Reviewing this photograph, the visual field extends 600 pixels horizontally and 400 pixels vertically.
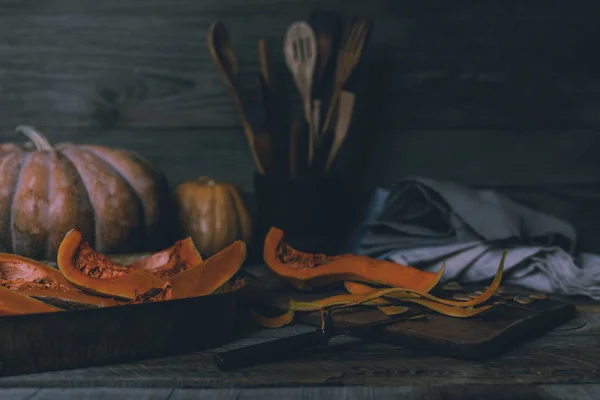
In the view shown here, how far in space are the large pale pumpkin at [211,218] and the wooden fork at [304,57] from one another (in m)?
0.20

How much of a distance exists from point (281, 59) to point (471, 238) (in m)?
0.65

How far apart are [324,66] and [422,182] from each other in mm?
332

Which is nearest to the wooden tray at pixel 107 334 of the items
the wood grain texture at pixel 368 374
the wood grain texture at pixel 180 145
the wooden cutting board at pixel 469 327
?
the wood grain texture at pixel 368 374

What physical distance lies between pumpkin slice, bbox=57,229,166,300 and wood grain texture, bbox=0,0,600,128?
85 cm

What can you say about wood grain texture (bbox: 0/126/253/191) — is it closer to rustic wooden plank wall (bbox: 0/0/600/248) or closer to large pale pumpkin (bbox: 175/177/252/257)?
rustic wooden plank wall (bbox: 0/0/600/248)

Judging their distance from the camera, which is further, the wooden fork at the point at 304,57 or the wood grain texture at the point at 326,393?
the wooden fork at the point at 304,57

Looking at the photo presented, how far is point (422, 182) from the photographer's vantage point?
5.45 ft

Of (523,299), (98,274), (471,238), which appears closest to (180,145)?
(471,238)

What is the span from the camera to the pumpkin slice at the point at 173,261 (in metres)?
1.10

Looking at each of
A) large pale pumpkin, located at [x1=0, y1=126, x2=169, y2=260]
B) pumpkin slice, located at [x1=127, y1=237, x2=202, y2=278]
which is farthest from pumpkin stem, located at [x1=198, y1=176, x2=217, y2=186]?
pumpkin slice, located at [x1=127, y1=237, x2=202, y2=278]

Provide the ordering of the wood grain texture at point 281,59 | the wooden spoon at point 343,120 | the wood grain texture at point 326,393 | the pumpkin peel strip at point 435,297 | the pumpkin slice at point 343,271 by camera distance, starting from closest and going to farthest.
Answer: the wood grain texture at point 326,393, the pumpkin peel strip at point 435,297, the pumpkin slice at point 343,271, the wooden spoon at point 343,120, the wood grain texture at point 281,59

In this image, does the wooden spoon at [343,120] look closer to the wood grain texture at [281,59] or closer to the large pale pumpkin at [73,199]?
the wood grain texture at [281,59]

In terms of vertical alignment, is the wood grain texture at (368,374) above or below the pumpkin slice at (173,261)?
below

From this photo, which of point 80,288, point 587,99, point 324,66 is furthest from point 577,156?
point 80,288
